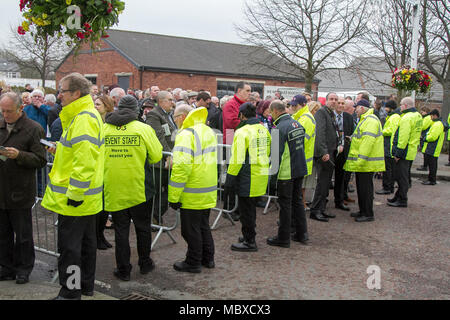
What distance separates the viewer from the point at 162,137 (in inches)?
251

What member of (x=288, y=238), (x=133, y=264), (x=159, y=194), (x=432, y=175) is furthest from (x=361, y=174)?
(x=432, y=175)

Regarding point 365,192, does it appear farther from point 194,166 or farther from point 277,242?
point 194,166

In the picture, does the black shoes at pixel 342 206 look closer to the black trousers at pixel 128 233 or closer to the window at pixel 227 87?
the black trousers at pixel 128 233

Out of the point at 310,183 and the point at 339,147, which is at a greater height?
the point at 339,147

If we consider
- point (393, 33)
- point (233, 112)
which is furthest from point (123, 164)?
point (393, 33)

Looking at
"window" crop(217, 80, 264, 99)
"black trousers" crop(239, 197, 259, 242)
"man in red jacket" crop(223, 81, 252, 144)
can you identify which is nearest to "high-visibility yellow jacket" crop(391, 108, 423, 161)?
"man in red jacket" crop(223, 81, 252, 144)

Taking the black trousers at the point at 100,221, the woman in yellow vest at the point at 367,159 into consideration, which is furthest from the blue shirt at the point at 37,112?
the woman in yellow vest at the point at 367,159

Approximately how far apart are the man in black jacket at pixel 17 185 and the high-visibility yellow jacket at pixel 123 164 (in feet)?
2.39

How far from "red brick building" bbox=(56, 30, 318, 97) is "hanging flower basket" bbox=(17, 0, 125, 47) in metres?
23.9

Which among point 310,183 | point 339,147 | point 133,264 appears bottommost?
point 133,264

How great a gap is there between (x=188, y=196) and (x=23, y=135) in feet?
6.26

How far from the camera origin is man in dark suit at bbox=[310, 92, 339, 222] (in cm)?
759
